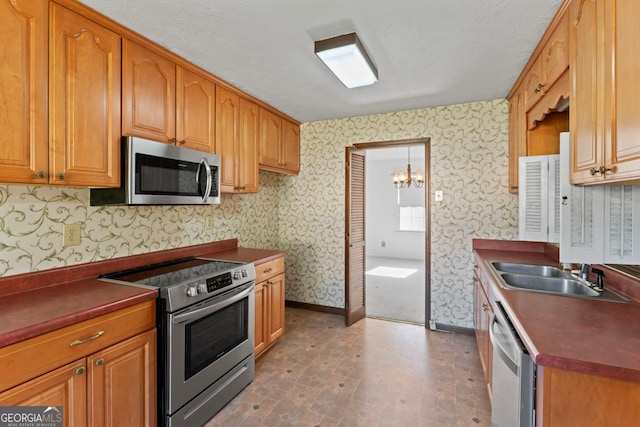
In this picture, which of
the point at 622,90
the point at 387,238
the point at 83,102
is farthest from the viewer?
the point at 387,238

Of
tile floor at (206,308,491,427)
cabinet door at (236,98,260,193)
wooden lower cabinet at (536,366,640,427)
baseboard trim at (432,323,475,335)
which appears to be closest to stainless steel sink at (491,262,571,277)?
tile floor at (206,308,491,427)

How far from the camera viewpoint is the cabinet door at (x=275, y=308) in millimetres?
2770

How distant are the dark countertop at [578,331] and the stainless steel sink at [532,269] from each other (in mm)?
385

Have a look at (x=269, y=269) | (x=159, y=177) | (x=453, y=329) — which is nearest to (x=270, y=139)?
(x=269, y=269)

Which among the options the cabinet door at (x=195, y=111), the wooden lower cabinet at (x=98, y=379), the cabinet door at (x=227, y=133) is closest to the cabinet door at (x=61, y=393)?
the wooden lower cabinet at (x=98, y=379)

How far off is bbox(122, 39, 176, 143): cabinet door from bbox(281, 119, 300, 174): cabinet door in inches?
61.3

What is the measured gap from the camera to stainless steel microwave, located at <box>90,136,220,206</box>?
1.80 meters

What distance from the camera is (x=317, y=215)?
3900 mm

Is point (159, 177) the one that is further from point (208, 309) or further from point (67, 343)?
point (67, 343)

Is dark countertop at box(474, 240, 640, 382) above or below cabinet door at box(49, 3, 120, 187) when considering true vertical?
below

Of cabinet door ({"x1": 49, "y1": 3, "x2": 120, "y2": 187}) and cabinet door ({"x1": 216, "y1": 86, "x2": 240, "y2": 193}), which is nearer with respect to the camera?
cabinet door ({"x1": 49, "y1": 3, "x2": 120, "y2": 187})

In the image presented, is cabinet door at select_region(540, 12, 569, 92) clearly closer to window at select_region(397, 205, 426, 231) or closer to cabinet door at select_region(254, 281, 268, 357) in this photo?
cabinet door at select_region(254, 281, 268, 357)

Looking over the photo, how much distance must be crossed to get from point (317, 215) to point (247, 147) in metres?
1.36

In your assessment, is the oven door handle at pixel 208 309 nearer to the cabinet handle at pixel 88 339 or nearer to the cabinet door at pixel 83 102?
the cabinet handle at pixel 88 339
